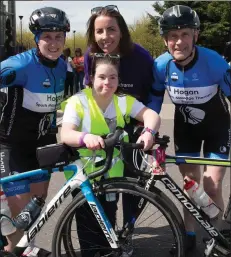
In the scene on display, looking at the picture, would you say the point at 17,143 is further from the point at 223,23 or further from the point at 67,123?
the point at 223,23

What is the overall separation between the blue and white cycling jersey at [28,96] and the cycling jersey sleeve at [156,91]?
0.69 m

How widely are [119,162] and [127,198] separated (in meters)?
0.32

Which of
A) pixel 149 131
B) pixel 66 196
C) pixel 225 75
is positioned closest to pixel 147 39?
pixel 225 75

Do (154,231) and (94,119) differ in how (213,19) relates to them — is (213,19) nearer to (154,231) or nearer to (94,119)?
(154,231)

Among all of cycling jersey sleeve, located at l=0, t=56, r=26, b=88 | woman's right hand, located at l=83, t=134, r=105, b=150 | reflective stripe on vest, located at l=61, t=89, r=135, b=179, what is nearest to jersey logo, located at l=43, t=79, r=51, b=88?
cycling jersey sleeve, located at l=0, t=56, r=26, b=88

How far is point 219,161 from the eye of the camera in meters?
2.14

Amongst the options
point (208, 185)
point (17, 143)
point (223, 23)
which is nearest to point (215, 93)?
point (208, 185)

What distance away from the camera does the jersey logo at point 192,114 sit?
2.82m

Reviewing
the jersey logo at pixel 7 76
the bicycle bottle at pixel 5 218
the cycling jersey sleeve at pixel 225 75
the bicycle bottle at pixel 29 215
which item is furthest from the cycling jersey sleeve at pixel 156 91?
the bicycle bottle at pixel 5 218

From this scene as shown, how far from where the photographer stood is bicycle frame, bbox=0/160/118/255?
88.2 inches

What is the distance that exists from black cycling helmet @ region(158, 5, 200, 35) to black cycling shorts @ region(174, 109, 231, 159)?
0.74 m

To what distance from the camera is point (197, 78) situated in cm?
267

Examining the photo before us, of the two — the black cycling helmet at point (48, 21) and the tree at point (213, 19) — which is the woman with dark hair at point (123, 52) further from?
the tree at point (213, 19)

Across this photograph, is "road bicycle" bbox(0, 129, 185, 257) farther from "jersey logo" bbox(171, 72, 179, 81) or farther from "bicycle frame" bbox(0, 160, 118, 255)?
"jersey logo" bbox(171, 72, 179, 81)
